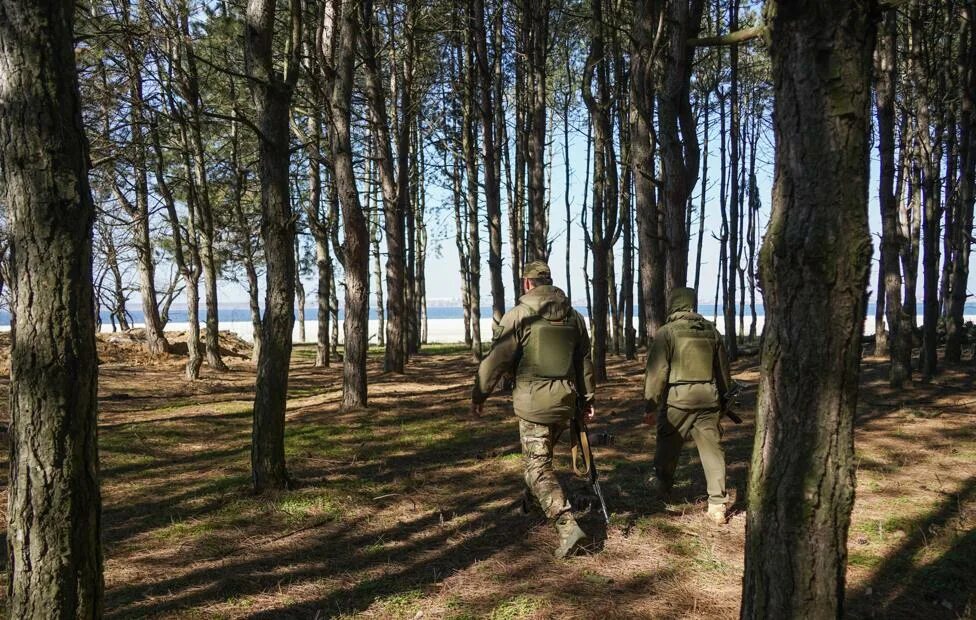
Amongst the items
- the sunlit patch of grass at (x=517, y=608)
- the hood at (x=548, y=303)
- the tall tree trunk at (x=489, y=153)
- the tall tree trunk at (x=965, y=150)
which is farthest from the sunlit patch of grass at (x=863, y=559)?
the tall tree trunk at (x=965, y=150)

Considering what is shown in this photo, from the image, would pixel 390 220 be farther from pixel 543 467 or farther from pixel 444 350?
pixel 444 350

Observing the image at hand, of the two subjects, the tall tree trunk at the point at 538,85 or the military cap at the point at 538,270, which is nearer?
the military cap at the point at 538,270

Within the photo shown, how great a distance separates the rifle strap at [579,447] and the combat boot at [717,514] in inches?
42.0

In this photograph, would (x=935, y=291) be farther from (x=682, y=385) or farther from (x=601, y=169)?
(x=682, y=385)

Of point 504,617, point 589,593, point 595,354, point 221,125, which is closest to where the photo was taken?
point 504,617

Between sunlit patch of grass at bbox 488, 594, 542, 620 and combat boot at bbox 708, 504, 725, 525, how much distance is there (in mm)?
1983

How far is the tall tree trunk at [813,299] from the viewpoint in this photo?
2.44 m

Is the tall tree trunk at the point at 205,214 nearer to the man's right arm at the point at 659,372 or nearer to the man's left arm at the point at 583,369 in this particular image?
the man's left arm at the point at 583,369

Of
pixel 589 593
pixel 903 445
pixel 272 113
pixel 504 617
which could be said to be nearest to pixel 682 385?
pixel 589 593

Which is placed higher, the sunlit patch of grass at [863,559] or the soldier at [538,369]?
the soldier at [538,369]

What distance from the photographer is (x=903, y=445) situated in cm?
743

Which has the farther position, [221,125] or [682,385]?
[221,125]

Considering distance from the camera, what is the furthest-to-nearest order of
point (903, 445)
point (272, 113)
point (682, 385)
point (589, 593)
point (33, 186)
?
point (903, 445), point (272, 113), point (682, 385), point (589, 593), point (33, 186)

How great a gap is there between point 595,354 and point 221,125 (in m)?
13.5
